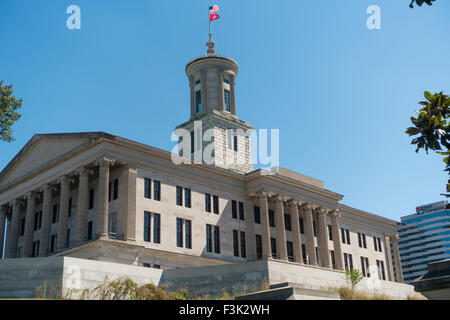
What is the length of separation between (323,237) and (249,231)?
10.9 m

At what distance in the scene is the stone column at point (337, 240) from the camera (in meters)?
66.6

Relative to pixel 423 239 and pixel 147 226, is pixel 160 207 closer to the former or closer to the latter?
pixel 147 226

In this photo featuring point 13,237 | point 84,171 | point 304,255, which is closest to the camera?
point 84,171

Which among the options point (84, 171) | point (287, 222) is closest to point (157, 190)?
point (84, 171)

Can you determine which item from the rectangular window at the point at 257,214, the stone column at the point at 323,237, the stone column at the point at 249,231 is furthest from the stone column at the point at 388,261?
the stone column at the point at 249,231

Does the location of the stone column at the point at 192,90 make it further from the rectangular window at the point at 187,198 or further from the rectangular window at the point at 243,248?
the rectangular window at the point at 187,198

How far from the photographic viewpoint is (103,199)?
48.6 metres

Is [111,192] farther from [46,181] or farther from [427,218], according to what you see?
[427,218]

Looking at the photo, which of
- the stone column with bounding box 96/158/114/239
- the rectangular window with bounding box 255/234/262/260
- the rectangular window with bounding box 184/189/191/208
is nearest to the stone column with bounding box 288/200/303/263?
the rectangular window with bounding box 255/234/262/260

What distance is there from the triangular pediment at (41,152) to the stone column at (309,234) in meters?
27.4

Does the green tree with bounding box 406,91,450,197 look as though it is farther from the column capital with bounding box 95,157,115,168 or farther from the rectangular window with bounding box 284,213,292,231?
the rectangular window with bounding box 284,213,292,231

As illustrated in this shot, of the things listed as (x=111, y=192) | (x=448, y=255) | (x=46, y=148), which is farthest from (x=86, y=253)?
(x=448, y=255)

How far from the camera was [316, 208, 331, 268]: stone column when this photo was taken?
65075mm

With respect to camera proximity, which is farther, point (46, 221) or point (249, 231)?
point (249, 231)
